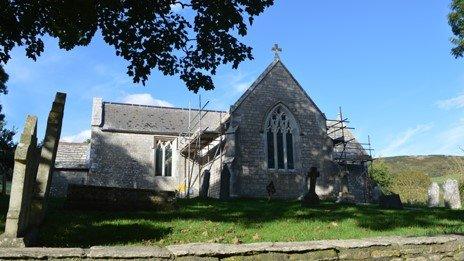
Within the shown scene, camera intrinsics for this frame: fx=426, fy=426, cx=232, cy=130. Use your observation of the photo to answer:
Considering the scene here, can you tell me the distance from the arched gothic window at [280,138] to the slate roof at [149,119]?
6.30 m

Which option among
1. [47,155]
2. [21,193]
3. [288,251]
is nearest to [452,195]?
[288,251]

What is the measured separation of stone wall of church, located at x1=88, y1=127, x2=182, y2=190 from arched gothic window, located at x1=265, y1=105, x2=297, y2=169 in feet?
30.4

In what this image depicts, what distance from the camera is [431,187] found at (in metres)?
19.5

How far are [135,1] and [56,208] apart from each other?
5707 mm

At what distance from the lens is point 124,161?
3006cm

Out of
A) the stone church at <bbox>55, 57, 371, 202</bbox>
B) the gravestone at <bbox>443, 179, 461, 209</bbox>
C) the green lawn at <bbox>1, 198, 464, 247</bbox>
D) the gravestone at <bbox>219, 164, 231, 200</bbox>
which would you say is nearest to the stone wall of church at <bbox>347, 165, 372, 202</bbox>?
the stone church at <bbox>55, 57, 371, 202</bbox>

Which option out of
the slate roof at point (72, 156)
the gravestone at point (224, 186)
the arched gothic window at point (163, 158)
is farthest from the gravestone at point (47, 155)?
the arched gothic window at point (163, 158)

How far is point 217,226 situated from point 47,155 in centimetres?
356

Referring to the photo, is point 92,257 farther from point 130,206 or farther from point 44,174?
point 130,206

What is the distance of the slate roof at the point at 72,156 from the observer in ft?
94.3

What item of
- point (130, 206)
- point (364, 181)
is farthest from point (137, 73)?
point (364, 181)

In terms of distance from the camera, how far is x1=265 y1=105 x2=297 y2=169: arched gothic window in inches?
953

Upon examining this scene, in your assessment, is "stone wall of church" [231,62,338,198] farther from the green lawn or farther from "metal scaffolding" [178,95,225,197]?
the green lawn

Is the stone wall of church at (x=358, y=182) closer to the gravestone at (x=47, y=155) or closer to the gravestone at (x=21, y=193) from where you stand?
the gravestone at (x=47, y=155)
